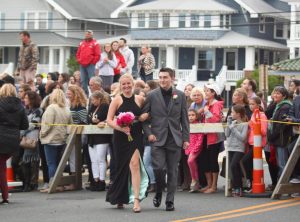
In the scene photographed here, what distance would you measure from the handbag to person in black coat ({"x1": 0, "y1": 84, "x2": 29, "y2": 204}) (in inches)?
76.9

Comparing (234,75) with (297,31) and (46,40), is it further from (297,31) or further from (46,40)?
(46,40)

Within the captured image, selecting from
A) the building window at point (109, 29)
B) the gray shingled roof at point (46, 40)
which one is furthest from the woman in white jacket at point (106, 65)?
the building window at point (109, 29)

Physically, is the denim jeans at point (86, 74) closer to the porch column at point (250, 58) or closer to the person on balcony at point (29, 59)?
the person on balcony at point (29, 59)

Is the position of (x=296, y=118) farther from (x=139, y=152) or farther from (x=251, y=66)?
(x=251, y=66)

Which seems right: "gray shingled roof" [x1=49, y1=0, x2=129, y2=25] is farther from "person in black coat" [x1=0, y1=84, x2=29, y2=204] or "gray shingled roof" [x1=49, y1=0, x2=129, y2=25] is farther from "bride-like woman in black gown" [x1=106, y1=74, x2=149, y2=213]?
"bride-like woman in black gown" [x1=106, y1=74, x2=149, y2=213]

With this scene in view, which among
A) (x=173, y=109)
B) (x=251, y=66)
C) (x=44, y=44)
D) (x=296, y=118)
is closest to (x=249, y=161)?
(x=296, y=118)

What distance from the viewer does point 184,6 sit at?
3012 inches

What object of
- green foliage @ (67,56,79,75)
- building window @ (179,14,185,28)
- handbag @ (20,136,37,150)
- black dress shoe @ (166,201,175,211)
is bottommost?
black dress shoe @ (166,201,175,211)

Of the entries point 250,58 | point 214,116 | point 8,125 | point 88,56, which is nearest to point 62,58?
point 250,58

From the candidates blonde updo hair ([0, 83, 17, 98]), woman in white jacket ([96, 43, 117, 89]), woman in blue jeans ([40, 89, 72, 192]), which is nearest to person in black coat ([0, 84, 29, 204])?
blonde updo hair ([0, 83, 17, 98])

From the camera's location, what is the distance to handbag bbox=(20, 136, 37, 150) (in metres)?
18.6

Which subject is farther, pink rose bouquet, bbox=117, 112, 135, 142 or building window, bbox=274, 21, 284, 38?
building window, bbox=274, 21, 284, 38

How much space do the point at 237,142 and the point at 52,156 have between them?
361cm

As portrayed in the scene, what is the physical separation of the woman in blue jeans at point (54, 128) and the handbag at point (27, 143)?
0.79 ft
